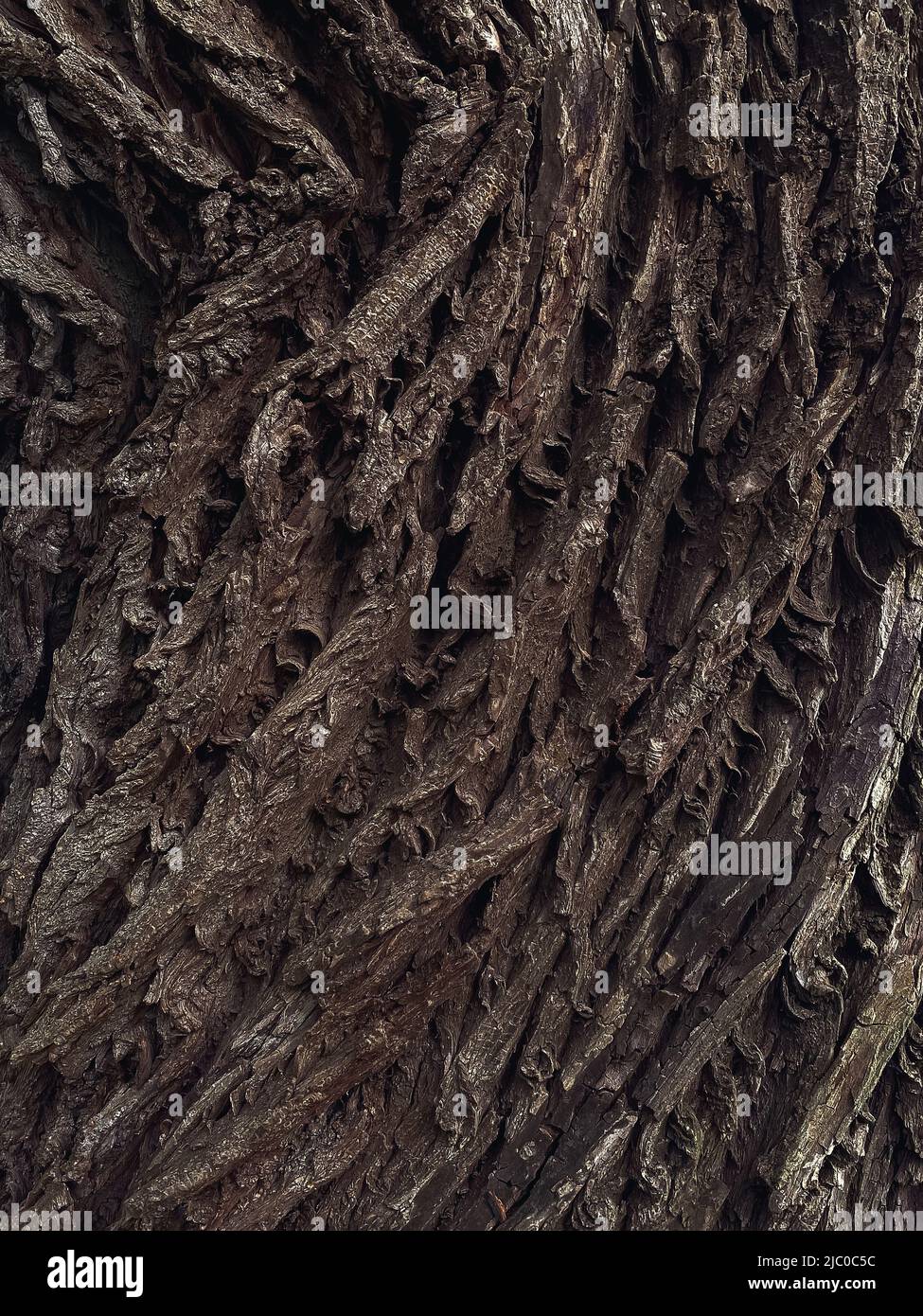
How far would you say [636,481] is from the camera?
400cm

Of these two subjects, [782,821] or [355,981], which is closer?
[355,981]

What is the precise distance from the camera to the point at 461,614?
388 cm

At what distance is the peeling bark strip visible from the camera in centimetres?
372

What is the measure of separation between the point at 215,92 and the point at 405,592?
7.53ft

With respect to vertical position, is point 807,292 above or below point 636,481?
above

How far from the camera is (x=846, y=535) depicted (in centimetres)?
411

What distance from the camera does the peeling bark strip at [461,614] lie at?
12.2ft

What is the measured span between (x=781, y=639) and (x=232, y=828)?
268 centimetres

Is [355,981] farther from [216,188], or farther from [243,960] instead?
[216,188]

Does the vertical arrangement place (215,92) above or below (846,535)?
above
